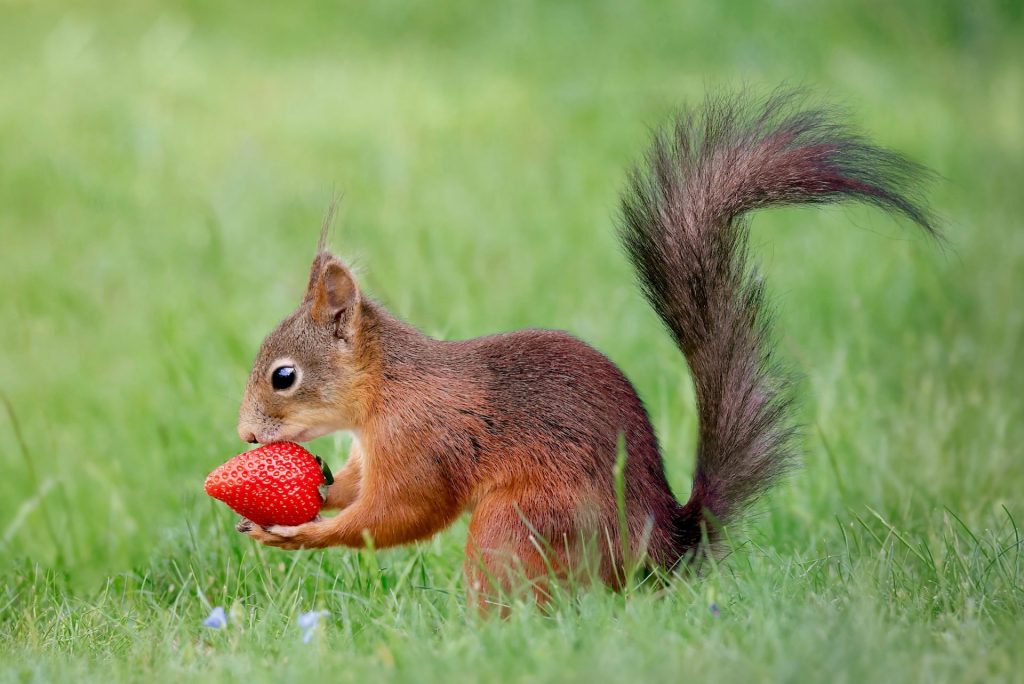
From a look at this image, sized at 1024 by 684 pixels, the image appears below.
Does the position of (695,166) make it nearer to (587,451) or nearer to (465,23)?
(587,451)

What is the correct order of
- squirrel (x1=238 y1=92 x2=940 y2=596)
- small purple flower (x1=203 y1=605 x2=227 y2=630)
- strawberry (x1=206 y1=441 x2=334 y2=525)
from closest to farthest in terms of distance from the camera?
small purple flower (x1=203 y1=605 x2=227 y2=630) → squirrel (x1=238 y1=92 x2=940 y2=596) → strawberry (x1=206 y1=441 x2=334 y2=525)

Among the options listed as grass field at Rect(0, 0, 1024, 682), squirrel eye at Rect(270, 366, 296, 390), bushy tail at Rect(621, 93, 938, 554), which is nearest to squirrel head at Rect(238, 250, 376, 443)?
squirrel eye at Rect(270, 366, 296, 390)

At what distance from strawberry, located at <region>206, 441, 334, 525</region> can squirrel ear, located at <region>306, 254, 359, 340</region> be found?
29cm

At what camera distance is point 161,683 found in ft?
7.57

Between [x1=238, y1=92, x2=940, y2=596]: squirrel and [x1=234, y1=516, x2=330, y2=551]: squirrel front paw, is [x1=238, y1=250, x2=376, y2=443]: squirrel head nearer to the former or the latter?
[x1=238, y1=92, x2=940, y2=596]: squirrel

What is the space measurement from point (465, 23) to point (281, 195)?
10.6 ft

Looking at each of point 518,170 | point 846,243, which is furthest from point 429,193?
point 846,243

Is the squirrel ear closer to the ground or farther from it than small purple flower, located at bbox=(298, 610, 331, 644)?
farther from it

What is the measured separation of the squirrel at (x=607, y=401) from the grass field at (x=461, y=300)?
5.7 inches

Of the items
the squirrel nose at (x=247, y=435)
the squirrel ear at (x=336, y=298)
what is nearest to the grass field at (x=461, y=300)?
the squirrel nose at (x=247, y=435)

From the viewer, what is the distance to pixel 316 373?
3.01 m

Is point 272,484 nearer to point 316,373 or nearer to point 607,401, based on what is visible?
point 316,373

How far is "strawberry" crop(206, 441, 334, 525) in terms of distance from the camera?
9.32ft

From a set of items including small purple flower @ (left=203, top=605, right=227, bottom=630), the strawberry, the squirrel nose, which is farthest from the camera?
the squirrel nose
